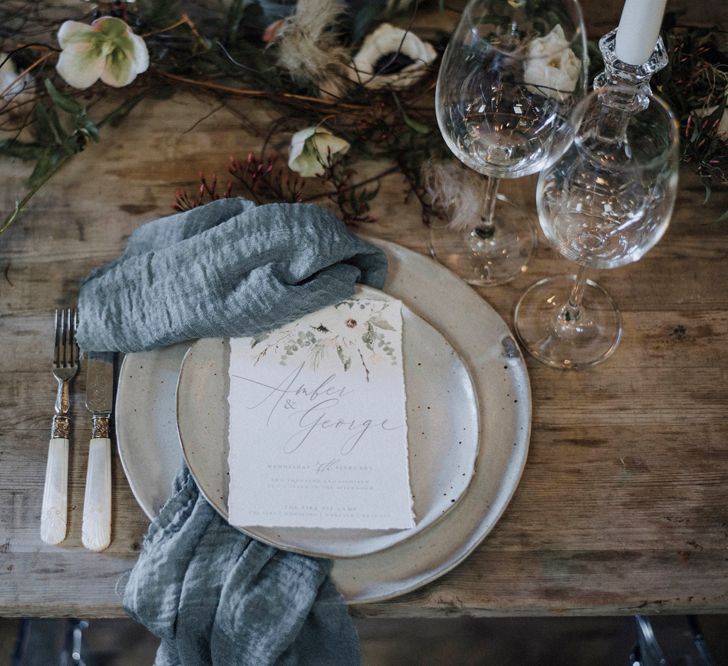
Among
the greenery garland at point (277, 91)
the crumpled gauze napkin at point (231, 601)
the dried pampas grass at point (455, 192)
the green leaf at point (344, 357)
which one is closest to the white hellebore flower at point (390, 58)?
the greenery garland at point (277, 91)

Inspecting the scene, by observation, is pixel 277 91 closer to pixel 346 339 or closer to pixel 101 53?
pixel 101 53

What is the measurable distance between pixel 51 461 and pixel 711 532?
0.65 metres

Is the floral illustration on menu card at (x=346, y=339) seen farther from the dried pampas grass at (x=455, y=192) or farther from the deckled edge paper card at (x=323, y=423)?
the dried pampas grass at (x=455, y=192)

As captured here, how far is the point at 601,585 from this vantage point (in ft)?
2.35

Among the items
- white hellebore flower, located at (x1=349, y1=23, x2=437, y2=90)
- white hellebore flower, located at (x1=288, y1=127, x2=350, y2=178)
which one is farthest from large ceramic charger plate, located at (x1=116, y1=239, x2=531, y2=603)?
white hellebore flower, located at (x1=349, y1=23, x2=437, y2=90)

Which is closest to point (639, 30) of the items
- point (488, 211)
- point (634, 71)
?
point (634, 71)

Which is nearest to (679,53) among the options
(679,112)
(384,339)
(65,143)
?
(679,112)

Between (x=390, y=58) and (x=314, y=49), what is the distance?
9 cm

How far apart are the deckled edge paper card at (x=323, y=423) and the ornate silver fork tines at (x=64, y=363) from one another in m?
0.17

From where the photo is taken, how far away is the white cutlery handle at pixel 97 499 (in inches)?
28.4

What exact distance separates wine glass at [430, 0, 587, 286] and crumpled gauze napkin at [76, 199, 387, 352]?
16 centimetres

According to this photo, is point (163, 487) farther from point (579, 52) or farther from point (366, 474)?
point (579, 52)

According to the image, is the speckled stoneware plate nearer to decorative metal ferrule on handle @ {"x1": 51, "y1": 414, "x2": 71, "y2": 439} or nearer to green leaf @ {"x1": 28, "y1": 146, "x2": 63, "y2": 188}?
decorative metal ferrule on handle @ {"x1": 51, "y1": 414, "x2": 71, "y2": 439}

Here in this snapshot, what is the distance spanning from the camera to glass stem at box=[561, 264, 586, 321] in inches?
31.4
